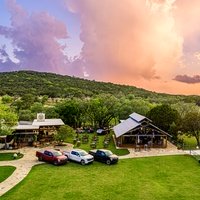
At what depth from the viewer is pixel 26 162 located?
117ft

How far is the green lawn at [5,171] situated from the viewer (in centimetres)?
2935

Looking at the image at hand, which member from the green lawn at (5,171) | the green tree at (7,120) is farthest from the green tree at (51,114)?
the green lawn at (5,171)

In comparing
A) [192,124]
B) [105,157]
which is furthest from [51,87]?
[105,157]

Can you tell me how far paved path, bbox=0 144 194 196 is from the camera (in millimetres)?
27609

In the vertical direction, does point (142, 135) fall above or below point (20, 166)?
above

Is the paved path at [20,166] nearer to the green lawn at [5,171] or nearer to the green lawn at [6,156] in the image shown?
the green lawn at [5,171]

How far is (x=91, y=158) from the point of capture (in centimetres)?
3484

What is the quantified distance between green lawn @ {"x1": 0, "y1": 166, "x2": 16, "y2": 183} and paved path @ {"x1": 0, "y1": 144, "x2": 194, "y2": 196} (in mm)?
418

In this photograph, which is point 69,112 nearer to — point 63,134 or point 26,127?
point 26,127

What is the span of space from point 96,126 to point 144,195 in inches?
1828

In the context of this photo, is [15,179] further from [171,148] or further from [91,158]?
[171,148]

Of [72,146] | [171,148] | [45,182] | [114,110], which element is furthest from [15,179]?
[114,110]

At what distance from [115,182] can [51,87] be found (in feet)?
391

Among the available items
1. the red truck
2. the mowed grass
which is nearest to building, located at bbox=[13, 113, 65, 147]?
the red truck
